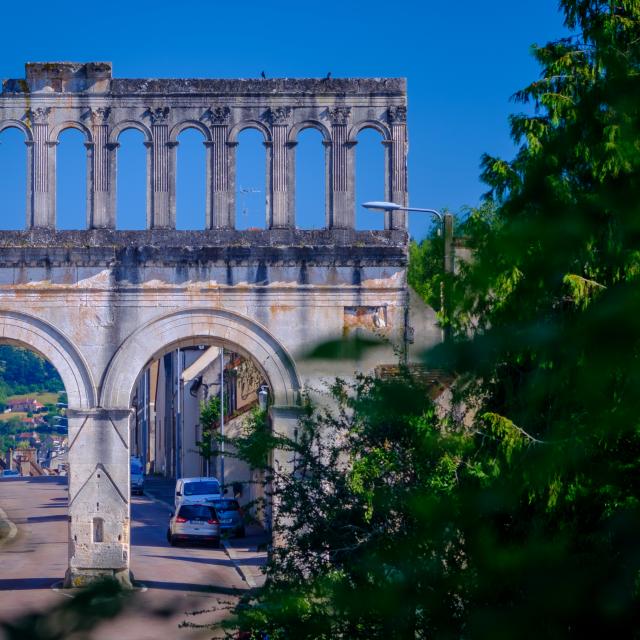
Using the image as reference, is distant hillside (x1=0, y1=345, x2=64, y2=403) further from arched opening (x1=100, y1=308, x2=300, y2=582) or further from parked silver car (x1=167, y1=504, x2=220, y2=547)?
parked silver car (x1=167, y1=504, x2=220, y2=547)

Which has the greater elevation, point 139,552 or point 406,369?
point 406,369

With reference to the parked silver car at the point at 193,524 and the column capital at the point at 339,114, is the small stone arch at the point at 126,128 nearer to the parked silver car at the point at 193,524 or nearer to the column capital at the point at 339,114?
the column capital at the point at 339,114

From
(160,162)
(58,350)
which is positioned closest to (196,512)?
(58,350)

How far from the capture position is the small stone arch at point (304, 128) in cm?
2094

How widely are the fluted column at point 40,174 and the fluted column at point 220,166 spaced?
8.02 ft

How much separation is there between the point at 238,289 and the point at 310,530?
9.77 m

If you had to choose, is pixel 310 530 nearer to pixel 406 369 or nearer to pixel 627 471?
pixel 627 471

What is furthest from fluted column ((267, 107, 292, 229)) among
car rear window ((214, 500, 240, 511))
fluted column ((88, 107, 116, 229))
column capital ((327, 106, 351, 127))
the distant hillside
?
the distant hillside

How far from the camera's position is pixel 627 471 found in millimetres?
4895

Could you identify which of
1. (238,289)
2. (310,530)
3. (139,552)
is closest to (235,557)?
(139,552)

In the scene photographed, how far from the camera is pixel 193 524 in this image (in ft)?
93.9

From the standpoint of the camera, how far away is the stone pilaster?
2047 centimetres

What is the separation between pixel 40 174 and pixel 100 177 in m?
0.96

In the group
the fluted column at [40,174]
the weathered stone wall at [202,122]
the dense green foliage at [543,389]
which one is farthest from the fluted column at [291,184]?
the dense green foliage at [543,389]
